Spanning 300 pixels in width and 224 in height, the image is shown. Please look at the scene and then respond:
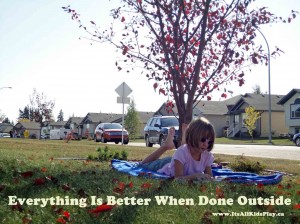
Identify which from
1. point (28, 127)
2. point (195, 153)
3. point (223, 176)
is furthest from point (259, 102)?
point (28, 127)

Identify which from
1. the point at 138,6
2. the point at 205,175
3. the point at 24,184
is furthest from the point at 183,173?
the point at 138,6

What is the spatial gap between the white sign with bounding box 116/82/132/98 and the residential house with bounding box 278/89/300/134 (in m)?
33.2

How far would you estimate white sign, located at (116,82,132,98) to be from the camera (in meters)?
20.2

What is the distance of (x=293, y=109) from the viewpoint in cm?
4962

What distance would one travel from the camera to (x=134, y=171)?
6.53m

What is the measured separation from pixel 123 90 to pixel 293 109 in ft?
114

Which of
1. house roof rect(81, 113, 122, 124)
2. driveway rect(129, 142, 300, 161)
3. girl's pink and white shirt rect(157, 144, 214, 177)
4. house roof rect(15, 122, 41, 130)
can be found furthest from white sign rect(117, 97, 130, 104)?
house roof rect(15, 122, 41, 130)

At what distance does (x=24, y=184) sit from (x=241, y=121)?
56.2m

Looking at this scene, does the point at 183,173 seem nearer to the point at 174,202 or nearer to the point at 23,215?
the point at 174,202

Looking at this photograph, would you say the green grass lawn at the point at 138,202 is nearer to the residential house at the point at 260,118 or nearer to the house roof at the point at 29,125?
the residential house at the point at 260,118

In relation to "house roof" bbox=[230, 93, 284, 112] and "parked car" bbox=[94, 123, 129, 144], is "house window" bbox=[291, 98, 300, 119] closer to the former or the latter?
"house roof" bbox=[230, 93, 284, 112]

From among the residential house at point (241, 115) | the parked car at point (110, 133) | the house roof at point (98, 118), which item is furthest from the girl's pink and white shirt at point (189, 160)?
the house roof at point (98, 118)

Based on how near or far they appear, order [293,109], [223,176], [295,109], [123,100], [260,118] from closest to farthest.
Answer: [223,176] → [123,100] → [295,109] → [293,109] → [260,118]

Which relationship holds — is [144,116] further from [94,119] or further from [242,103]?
[242,103]
